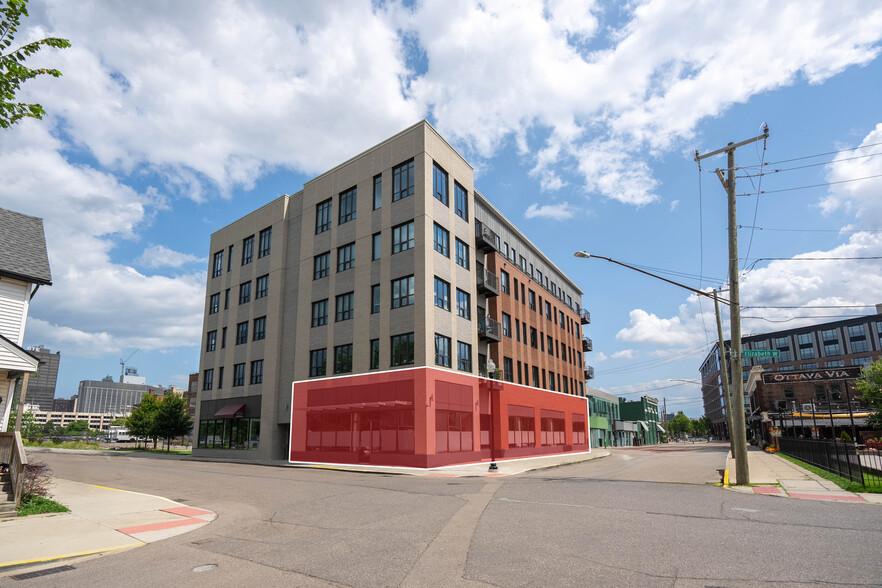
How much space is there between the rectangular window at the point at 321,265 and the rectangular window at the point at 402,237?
631 centimetres

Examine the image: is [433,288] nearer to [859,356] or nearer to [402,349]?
[402,349]

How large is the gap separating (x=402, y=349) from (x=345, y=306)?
6235 mm

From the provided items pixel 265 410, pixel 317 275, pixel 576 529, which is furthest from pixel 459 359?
pixel 576 529

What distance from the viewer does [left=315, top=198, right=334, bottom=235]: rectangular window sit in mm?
38250

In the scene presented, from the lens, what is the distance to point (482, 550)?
7.95 meters

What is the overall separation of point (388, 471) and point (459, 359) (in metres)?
9.11

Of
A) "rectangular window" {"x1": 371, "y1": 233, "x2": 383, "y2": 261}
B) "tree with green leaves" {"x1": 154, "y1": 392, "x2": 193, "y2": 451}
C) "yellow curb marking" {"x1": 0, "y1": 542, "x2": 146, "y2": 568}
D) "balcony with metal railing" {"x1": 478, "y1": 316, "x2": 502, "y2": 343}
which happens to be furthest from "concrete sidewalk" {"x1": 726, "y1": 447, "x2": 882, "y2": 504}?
"tree with green leaves" {"x1": 154, "y1": 392, "x2": 193, "y2": 451}

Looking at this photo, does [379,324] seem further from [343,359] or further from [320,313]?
[320,313]

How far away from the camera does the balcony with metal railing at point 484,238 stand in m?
38.1

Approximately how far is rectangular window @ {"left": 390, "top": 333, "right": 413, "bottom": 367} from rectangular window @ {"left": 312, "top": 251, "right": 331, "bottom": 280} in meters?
8.78

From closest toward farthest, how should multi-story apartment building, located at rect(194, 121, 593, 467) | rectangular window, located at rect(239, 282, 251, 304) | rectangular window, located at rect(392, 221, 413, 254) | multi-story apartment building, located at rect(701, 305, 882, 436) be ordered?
multi-story apartment building, located at rect(194, 121, 593, 467), rectangular window, located at rect(392, 221, 413, 254), rectangular window, located at rect(239, 282, 251, 304), multi-story apartment building, located at rect(701, 305, 882, 436)

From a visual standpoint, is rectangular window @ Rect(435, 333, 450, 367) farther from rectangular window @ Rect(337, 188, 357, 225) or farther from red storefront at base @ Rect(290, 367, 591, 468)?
rectangular window @ Rect(337, 188, 357, 225)

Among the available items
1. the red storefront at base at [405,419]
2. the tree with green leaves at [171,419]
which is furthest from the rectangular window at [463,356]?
the tree with green leaves at [171,419]

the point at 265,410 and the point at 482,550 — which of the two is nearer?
the point at 482,550
